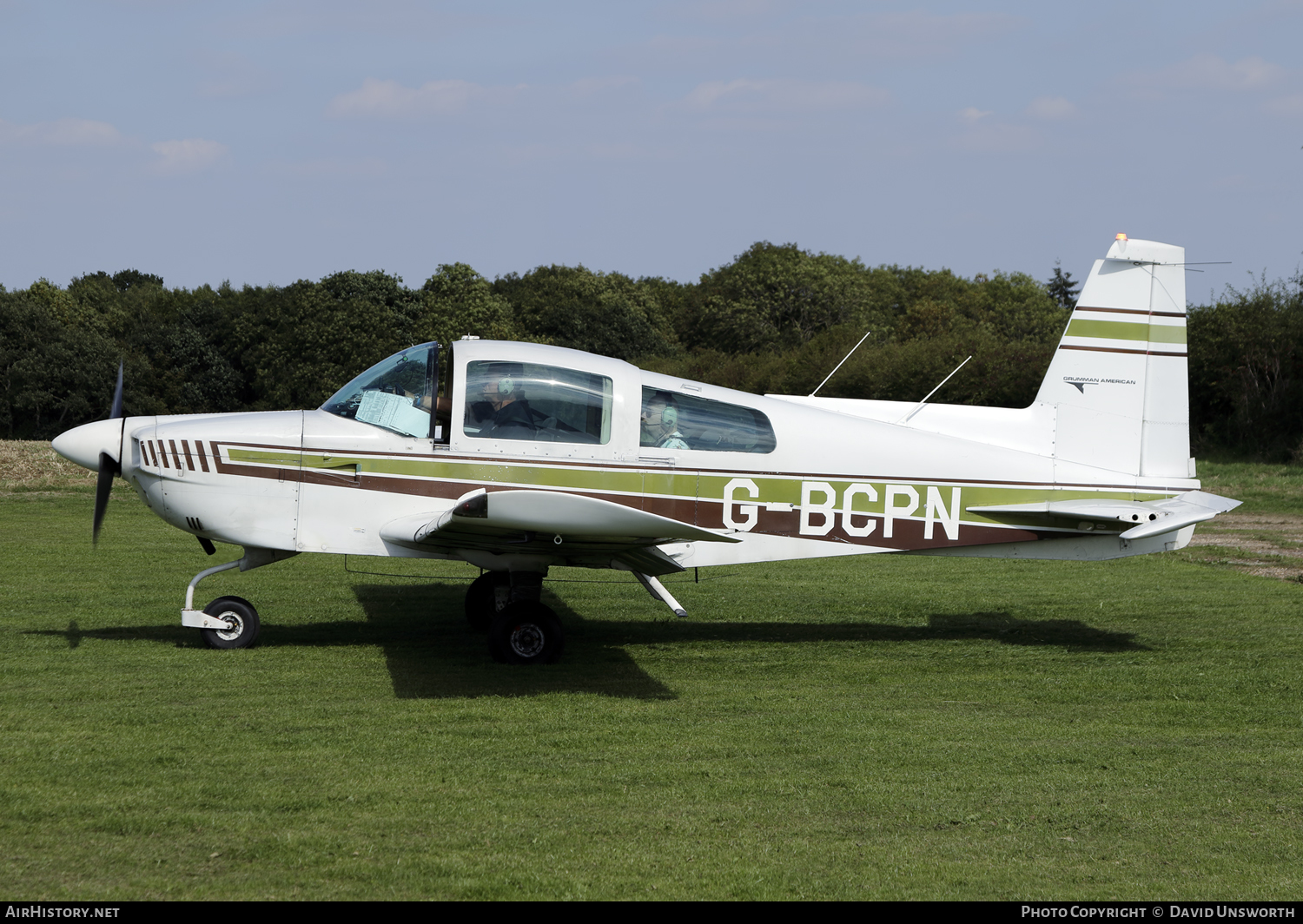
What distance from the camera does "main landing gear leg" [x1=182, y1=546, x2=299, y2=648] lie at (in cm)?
784

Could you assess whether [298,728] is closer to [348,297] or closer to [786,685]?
[786,685]

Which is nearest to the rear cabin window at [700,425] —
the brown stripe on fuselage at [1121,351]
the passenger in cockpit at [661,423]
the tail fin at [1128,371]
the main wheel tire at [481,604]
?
the passenger in cockpit at [661,423]

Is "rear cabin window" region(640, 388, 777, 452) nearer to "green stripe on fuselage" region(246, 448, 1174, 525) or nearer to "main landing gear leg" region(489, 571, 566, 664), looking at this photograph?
"green stripe on fuselage" region(246, 448, 1174, 525)

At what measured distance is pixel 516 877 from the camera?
398 centimetres

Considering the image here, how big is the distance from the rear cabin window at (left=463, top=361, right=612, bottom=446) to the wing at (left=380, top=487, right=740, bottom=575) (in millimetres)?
759

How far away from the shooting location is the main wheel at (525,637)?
7.68 m

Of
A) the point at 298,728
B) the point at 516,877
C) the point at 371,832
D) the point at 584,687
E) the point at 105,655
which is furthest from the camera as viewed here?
the point at 105,655

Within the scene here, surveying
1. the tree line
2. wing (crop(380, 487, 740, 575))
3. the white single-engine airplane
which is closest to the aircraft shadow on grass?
the white single-engine airplane

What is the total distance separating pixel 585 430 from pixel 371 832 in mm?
3813

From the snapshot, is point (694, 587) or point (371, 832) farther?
point (694, 587)

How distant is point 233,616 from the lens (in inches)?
312

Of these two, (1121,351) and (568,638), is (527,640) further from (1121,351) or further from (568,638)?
(1121,351)

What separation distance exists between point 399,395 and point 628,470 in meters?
1.72
